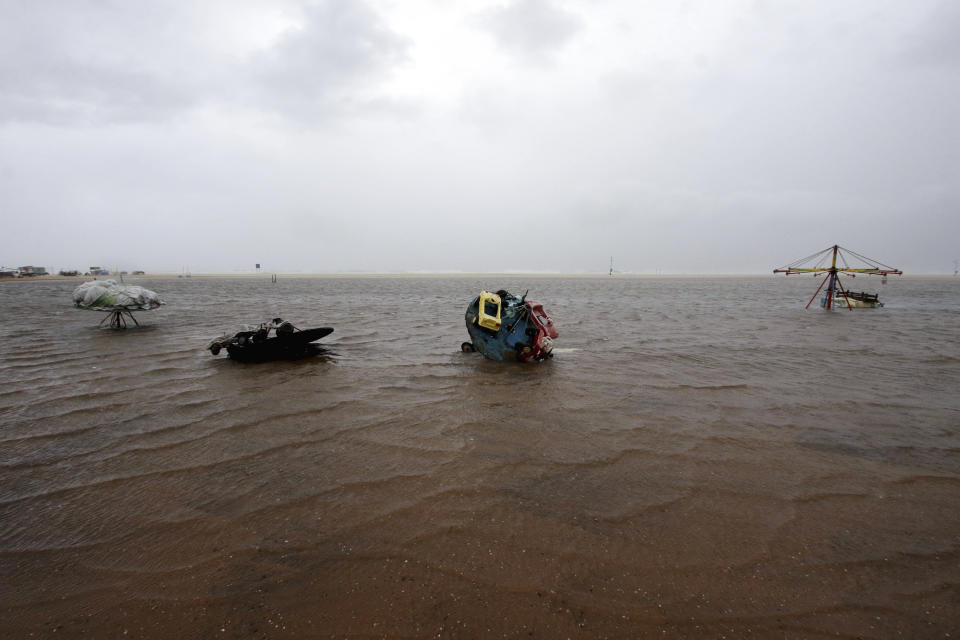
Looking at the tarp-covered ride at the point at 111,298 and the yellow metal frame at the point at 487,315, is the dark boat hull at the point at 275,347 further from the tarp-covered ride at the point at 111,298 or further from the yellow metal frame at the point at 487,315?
the tarp-covered ride at the point at 111,298

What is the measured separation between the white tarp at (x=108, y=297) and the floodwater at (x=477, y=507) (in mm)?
9036

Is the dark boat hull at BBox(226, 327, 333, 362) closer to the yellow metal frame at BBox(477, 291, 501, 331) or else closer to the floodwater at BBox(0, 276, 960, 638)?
the floodwater at BBox(0, 276, 960, 638)

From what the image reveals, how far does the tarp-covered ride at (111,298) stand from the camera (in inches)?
625

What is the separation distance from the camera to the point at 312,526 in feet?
12.2

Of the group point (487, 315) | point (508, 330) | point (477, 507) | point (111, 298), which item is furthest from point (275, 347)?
point (111, 298)

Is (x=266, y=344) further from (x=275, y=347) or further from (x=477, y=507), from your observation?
(x=477, y=507)

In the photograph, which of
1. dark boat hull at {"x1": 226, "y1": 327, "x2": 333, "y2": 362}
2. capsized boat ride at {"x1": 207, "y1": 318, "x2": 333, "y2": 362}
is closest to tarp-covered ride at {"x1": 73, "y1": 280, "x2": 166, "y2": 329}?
capsized boat ride at {"x1": 207, "y1": 318, "x2": 333, "y2": 362}

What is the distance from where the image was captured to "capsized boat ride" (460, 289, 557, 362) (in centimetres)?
1111

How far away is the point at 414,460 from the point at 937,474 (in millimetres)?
6388

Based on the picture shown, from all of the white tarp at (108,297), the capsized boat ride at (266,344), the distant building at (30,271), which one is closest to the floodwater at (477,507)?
the capsized boat ride at (266,344)

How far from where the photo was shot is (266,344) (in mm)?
10797

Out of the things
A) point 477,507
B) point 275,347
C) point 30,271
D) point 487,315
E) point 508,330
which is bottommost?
point 477,507

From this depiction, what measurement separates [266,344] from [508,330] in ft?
21.8

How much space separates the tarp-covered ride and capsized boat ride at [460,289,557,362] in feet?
48.9
